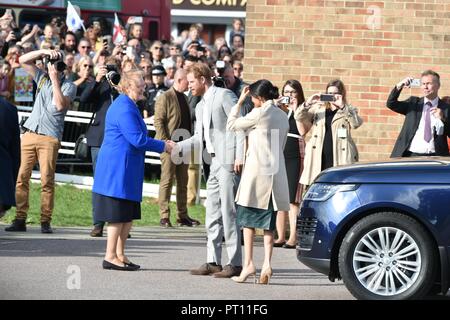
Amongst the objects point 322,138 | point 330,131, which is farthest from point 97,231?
point 330,131

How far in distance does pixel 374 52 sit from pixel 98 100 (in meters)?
3.41

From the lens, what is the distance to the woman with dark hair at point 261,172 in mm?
12148

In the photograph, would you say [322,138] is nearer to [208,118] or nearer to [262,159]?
[208,118]

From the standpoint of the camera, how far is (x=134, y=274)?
12422 mm

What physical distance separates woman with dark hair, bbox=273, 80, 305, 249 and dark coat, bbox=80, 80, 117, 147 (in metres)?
2.09

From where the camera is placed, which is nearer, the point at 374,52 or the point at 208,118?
the point at 208,118

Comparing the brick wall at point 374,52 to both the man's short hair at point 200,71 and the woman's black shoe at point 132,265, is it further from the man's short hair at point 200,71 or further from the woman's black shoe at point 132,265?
the woman's black shoe at point 132,265

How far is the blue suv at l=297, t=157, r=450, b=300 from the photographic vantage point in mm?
10836

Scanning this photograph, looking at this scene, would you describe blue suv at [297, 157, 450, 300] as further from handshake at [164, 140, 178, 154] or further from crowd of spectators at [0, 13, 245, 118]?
crowd of spectators at [0, 13, 245, 118]

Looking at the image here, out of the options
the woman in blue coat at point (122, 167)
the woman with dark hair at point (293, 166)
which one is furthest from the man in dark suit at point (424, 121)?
the woman in blue coat at point (122, 167)

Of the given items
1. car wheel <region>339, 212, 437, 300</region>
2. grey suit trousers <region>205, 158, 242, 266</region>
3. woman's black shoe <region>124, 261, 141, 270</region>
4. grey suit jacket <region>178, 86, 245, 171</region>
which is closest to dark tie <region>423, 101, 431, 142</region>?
grey suit jacket <region>178, 86, 245, 171</region>

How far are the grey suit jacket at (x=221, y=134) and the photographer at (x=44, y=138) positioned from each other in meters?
2.91

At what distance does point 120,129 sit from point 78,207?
221 inches
